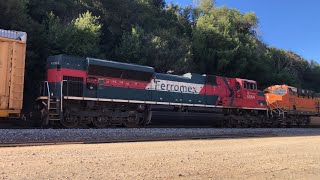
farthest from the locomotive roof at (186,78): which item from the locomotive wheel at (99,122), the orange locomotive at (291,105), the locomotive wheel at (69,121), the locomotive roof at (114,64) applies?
the orange locomotive at (291,105)

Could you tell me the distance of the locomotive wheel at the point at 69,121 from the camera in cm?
1675

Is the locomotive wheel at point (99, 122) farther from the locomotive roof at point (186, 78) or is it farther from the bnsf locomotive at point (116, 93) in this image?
the locomotive roof at point (186, 78)

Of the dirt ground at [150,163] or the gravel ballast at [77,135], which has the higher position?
the gravel ballast at [77,135]

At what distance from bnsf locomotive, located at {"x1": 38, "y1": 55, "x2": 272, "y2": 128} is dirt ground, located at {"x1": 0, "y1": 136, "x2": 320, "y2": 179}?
6.09 m

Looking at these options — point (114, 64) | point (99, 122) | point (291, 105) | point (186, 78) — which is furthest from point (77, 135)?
point (291, 105)

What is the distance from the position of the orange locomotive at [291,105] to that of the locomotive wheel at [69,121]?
1597 centimetres

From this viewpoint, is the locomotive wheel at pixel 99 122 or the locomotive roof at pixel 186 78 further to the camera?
the locomotive roof at pixel 186 78

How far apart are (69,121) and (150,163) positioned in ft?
30.1

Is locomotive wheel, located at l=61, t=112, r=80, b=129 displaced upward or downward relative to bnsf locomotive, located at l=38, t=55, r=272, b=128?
downward

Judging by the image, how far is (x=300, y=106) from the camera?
97.5 feet

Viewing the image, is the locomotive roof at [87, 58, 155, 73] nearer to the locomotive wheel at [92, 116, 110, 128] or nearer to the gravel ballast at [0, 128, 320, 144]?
the locomotive wheel at [92, 116, 110, 128]

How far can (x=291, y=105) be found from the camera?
2866 centimetres

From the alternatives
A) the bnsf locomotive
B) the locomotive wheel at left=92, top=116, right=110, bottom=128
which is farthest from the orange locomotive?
the locomotive wheel at left=92, top=116, right=110, bottom=128

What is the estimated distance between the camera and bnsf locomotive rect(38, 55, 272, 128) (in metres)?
17.0
